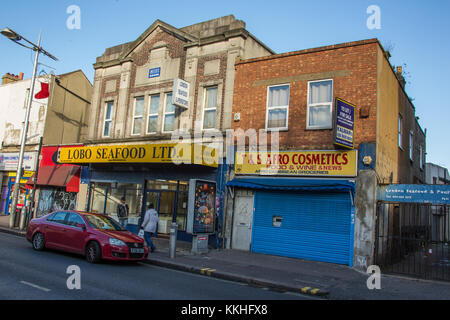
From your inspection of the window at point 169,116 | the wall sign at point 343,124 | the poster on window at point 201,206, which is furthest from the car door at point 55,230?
the wall sign at point 343,124

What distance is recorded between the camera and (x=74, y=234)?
11070 mm

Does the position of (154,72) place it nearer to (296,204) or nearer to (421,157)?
(296,204)

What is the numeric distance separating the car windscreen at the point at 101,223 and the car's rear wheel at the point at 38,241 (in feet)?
5.95

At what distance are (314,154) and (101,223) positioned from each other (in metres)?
7.44

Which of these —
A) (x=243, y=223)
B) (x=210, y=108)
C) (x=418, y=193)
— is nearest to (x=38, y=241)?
(x=243, y=223)

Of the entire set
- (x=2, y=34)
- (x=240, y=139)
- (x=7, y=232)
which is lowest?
(x=7, y=232)

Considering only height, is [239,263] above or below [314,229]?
below

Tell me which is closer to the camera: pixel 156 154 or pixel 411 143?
pixel 156 154

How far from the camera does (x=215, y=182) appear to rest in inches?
565

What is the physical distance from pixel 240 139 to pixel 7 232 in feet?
38.2

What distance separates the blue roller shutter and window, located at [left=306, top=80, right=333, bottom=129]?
2.53m

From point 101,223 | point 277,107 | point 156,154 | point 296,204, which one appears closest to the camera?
point 101,223
